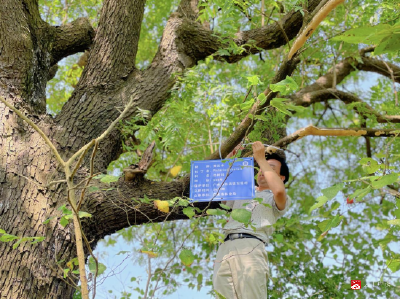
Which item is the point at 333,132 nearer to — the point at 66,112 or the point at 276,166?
the point at 276,166

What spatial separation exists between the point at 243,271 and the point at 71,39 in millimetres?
2314

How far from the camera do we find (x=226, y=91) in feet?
10.2

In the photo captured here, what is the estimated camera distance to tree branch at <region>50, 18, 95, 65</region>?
327cm

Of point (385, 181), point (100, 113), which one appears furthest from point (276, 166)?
point (385, 181)

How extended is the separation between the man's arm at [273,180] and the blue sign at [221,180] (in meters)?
0.06

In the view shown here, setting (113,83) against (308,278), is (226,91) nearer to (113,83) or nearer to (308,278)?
(113,83)

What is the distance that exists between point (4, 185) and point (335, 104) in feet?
15.7

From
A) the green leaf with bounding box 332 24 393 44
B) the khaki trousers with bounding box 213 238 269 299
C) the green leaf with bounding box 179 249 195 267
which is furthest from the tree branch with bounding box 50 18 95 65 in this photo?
the green leaf with bounding box 332 24 393 44

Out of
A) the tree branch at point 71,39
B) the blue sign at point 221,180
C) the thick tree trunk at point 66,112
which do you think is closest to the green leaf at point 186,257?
the thick tree trunk at point 66,112

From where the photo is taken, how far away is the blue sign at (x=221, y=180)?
2357mm

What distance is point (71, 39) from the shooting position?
3.31 m

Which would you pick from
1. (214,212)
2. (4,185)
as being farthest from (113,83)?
(214,212)

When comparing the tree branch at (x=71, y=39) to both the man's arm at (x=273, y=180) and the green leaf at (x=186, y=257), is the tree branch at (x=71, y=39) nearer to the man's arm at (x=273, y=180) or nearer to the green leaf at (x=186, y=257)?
the man's arm at (x=273, y=180)

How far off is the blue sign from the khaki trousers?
0.90ft
